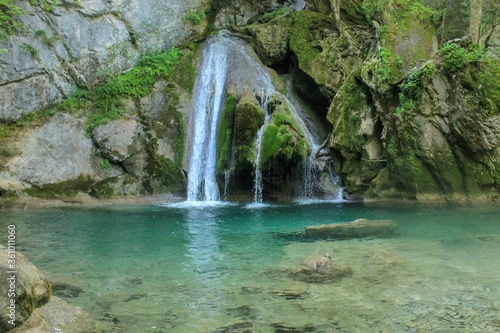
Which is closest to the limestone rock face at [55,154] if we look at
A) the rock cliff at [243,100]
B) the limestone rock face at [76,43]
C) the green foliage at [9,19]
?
the rock cliff at [243,100]

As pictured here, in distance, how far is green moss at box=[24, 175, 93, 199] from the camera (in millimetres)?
15742

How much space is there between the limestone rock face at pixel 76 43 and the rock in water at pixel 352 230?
1207 centimetres

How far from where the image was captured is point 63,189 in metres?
16.1

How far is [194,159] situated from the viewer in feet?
57.7

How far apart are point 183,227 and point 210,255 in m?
3.03

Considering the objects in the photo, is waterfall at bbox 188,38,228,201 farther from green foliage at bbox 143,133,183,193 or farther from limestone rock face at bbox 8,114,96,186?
limestone rock face at bbox 8,114,96,186

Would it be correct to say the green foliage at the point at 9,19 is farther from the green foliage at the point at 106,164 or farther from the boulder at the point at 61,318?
the boulder at the point at 61,318

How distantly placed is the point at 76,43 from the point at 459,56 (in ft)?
45.8

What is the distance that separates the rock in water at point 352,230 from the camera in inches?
384

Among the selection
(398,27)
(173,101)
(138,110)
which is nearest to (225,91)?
(173,101)

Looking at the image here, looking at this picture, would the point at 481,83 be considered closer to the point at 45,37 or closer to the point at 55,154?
the point at 55,154

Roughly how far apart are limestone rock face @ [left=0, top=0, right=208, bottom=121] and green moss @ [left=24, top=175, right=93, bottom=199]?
2859 mm

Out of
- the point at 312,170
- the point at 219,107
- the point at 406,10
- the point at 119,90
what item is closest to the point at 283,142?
the point at 312,170

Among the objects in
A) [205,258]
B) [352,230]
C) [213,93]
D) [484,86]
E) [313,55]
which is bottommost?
[205,258]
